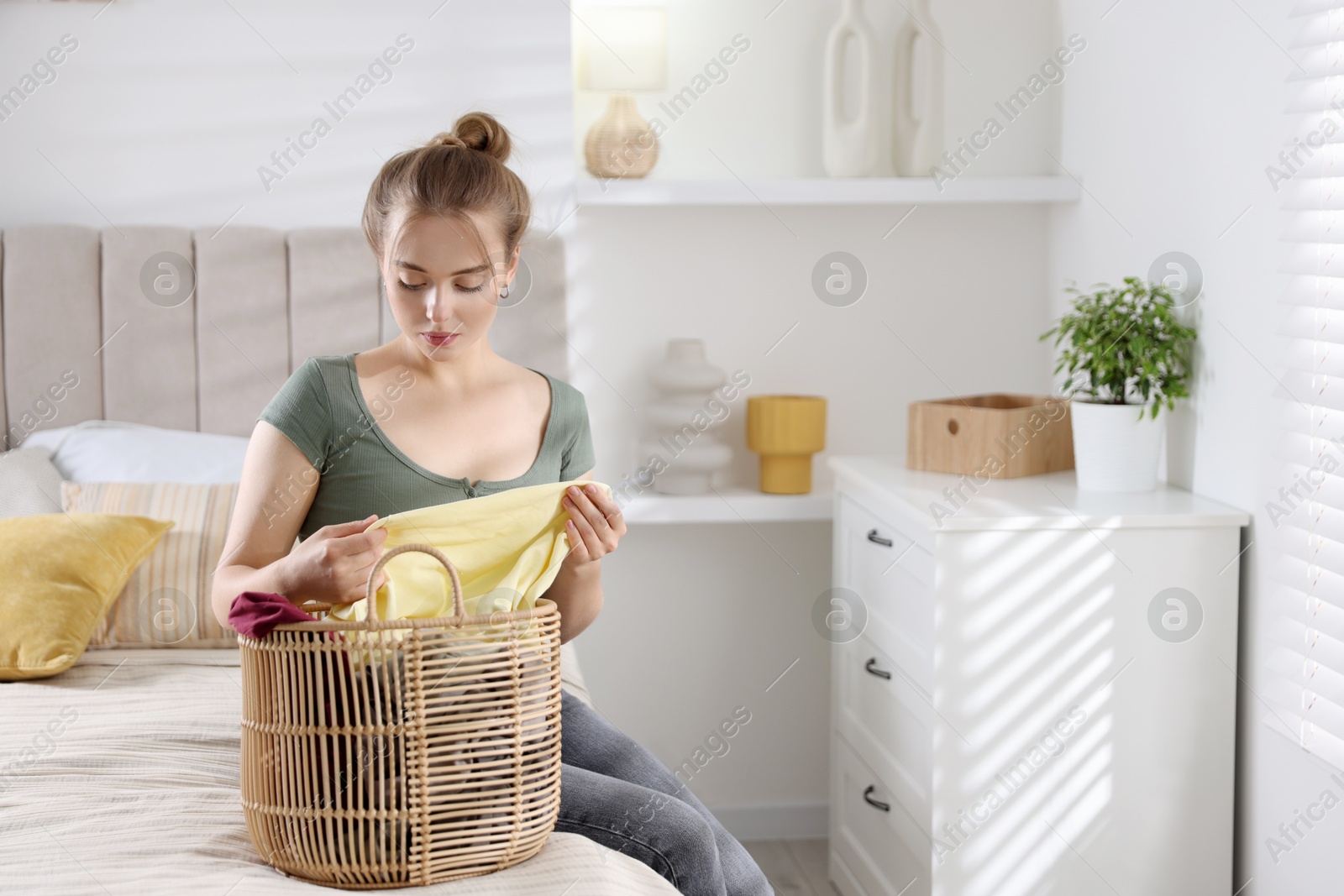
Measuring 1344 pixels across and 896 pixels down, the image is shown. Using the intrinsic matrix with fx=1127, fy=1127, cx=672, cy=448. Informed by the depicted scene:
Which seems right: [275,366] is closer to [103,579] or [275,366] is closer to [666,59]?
[103,579]

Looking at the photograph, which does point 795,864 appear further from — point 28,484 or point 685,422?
point 28,484

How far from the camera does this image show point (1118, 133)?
89.0 inches

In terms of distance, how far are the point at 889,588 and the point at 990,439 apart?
0.33m

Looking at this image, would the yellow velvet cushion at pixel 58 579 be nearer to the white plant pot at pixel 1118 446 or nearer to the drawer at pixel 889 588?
the drawer at pixel 889 588

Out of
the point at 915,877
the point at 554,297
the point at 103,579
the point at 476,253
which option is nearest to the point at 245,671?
A: the point at 476,253

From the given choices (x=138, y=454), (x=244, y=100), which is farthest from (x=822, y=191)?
(x=138, y=454)

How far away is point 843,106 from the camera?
8.22ft

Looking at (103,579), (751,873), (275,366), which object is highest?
(275,366)

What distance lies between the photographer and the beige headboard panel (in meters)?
2.27

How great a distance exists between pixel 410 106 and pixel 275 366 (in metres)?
0.64

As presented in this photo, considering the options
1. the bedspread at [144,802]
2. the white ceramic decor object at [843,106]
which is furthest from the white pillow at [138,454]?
the white ceramic decor object at [843,106]

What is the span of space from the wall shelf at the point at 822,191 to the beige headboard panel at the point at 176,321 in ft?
0.97

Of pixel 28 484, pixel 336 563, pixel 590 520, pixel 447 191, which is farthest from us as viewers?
pixel 28 484

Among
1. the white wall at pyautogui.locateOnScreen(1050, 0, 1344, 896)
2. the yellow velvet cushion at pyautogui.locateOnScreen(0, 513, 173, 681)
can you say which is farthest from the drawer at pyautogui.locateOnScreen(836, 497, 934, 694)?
the yellow velvet cushion at pyautogui.locateOnScreen(0, 513, 173, 681)
